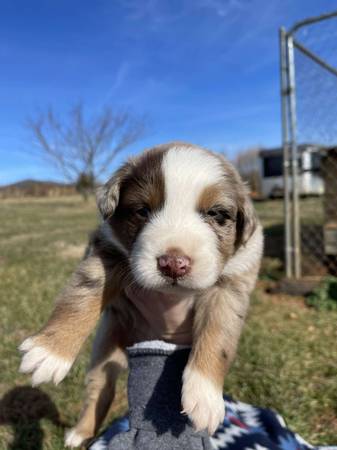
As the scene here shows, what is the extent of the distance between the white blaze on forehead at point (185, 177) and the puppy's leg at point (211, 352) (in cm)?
57

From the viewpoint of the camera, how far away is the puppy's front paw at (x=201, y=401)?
73.4 inches

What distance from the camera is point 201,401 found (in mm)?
1889

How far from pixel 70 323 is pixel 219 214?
0.94 meters

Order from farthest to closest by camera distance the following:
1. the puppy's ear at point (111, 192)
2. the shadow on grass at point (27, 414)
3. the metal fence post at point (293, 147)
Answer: the metal fence post at point (293, 147)
the shadow on grass at point (27, 414)
the puppy's ear at point (111, 192)

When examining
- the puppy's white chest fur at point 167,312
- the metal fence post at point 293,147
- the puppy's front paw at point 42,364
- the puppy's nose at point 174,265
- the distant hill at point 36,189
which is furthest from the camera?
the distant hill at point 36,189

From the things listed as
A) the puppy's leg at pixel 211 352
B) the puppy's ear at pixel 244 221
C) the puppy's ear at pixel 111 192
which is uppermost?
the puppy's ear at pixel 111 192

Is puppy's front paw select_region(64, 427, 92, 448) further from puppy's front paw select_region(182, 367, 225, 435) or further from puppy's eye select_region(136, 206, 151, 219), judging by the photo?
puppy's eye select_region(136, 206, 151, 219)

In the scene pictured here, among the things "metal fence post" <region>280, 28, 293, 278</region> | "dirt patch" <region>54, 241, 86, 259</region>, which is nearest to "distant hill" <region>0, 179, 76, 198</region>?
"dirt patch" <region>54, 241, 86, 259</region>

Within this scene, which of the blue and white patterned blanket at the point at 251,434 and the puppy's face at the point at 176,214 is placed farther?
the blue and white patterned blanket at the point at 251,434

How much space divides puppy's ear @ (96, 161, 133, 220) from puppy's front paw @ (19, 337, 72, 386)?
0.75m

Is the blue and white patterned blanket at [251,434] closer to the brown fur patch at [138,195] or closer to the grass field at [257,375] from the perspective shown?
the grass field at [257,375]

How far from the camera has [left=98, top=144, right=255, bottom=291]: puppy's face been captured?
186 cm

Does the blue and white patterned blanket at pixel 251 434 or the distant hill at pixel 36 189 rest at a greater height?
the distant hill at pixel 36 189

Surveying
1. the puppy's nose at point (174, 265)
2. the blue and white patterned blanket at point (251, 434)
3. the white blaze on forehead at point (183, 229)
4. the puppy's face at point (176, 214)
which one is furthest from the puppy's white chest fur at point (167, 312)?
the blue and white patterned blanket at point (251, 434)
